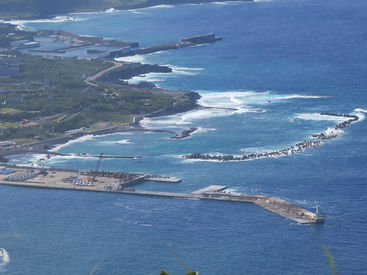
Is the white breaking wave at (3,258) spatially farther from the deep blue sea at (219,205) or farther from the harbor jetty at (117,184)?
the harbor jetty at (117,184)

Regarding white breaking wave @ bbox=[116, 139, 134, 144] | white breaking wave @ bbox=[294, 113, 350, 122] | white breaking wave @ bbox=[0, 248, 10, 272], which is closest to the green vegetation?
Result: white breaking wave @ bbox=[116, 139, 134, 144]

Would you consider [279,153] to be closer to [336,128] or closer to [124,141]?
[336,128]

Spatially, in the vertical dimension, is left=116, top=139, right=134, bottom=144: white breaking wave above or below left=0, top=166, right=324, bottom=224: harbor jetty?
above

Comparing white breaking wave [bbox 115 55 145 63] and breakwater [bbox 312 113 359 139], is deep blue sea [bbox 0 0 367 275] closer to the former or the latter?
breakwater [bbox 312 113 359 139]

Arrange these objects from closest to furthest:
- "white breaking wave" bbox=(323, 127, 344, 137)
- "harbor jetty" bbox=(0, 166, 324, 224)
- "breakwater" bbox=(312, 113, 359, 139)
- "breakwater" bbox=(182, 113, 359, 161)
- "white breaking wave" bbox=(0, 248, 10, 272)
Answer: "white breaking wave" bbox=(0, 248, 10, 272), "harbor jetty" bbox=(0, 166, 324, 224), "breakwater" bbox=(182, 113, 359, 161), "breakwater" bbox=(312, 113, 359, 139), "white breaking wave" bbox=(323, 127, 344, 137)

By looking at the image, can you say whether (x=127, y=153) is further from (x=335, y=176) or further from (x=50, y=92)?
(x=50, y=92)

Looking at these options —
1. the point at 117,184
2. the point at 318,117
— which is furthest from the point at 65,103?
the point at 117,184

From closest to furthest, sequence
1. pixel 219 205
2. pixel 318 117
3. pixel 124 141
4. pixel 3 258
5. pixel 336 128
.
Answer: pixel 3 258, pixel 219 205, pixel 124 141, pixel 336 128, pixel 318 117

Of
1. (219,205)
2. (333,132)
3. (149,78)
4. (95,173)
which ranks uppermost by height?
(149,78)
